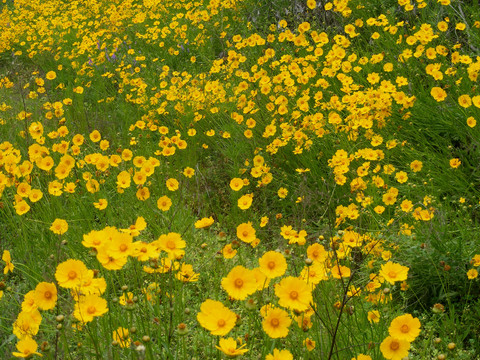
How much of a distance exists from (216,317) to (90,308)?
14.3 inches

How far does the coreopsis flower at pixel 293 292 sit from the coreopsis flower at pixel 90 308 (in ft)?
1.61

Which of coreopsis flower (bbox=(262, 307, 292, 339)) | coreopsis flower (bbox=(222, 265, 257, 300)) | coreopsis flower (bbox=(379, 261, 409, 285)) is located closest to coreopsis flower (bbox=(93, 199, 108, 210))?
coreopsis flower (bbox=(222, 265, 257, 300))

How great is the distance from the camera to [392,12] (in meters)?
4.21

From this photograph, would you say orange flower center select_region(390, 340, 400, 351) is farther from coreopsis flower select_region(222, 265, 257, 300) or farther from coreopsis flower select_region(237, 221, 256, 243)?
coreopsis flower select_region(237, 221, 256, 243)

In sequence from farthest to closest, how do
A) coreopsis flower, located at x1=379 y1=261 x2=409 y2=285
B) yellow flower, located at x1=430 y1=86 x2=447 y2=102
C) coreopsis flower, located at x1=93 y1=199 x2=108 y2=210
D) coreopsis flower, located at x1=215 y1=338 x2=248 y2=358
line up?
yellow flower, located at x1=430 y1=86 x2=447 y2=102, coreopsis flower, located at x1=93 y1=199 x2=108 y2=210, coreopsis flower, located at x1=379 y1=261 x2=409 y2=285, coreopsis flower, located at x1=215 y1=338 x2=248 y2=358

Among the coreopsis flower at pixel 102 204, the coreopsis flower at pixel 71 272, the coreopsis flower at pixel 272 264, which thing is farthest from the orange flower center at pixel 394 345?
the coreopsis flower at pixel 102 204

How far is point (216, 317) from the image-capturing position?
4.09 ft

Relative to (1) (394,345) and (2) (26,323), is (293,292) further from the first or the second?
(2) (26,323)

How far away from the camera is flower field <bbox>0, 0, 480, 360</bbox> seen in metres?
1.44

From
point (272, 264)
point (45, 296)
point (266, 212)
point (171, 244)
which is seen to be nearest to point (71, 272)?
point (45, 296)

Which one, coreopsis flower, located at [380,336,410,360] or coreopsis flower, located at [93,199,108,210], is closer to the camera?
coreopsis flower, located at [380,336,410,360]

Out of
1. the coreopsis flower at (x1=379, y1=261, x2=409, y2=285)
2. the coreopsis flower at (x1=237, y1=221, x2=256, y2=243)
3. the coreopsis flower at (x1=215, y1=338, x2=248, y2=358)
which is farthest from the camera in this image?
the coreopsis flower at (x1=237, y1=221, x2=256, y2=243)

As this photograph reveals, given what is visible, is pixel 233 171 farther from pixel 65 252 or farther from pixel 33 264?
pixel 33 264

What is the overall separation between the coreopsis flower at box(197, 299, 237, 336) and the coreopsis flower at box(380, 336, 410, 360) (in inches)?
15.8
